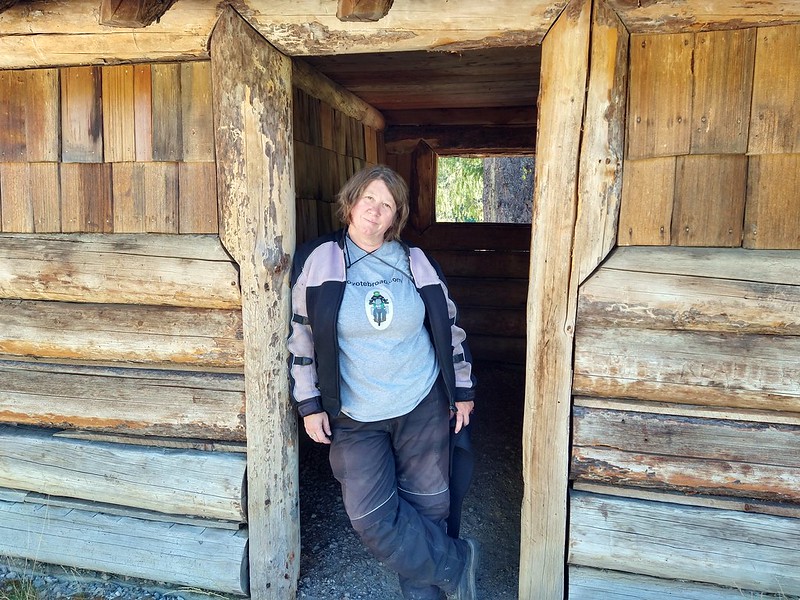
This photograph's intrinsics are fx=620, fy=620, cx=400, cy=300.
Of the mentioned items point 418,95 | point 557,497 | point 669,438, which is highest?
point 418,95

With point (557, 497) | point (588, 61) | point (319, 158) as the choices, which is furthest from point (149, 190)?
point (557, 497)

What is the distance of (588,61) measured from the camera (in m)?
2.34

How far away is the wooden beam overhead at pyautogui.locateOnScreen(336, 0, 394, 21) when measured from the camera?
2.06 metres

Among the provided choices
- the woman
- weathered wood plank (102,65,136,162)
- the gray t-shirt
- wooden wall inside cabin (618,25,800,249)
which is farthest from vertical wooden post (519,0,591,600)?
weathered wood plank (102,65,136,162)

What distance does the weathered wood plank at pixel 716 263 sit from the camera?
233 cm

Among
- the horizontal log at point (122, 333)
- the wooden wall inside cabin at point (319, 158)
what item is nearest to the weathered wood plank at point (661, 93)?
the wooden wall inside cabin at point (319, 158)

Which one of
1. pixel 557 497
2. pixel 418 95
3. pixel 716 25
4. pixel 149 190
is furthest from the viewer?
pixel 418 95

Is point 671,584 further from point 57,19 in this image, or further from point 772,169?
point 57,19

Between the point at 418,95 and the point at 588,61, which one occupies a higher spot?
the point at 418,95

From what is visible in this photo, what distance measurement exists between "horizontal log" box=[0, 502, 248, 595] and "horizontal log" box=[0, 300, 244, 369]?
82 cm

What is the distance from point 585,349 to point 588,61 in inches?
44.4

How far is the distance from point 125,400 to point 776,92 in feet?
10.1

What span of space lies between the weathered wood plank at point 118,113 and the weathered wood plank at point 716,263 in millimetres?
2187

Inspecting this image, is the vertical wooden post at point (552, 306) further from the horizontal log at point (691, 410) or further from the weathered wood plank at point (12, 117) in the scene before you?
the weathered wood plank at point (12, 117)
